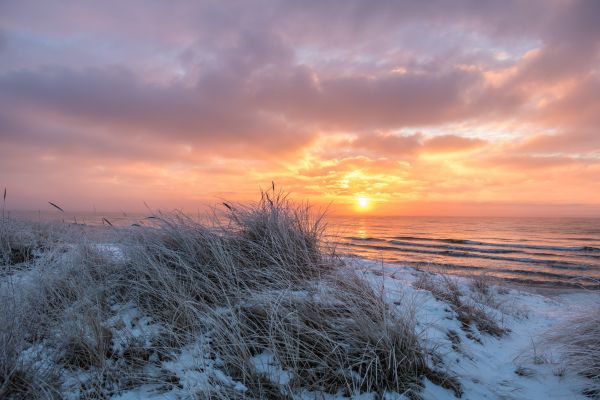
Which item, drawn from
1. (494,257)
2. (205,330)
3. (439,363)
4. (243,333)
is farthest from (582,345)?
(494,257)

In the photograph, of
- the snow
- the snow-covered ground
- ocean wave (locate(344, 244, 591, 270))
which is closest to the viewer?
the snow-covered ground

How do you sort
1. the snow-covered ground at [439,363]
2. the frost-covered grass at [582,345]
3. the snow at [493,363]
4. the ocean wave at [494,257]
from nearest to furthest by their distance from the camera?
the snow-covered ground at [439,363]
the snow at [493,363]
the frost-covered grass at [582,345]
the ocean wave at [494,257]

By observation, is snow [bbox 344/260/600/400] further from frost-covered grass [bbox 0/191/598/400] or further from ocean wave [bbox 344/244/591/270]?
ocean wave [bbox 344/244/591/270]

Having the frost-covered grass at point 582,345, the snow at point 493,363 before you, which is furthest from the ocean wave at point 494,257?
the frost-covered grass at point 582,345

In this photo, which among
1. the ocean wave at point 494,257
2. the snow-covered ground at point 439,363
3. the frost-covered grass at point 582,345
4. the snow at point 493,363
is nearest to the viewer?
the snow-covered ground at point 439,363

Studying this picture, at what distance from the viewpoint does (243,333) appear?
2.89 metres

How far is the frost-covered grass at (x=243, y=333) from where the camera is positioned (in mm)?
2400

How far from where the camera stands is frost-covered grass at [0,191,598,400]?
2400mm

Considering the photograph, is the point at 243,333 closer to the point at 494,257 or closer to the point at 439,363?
the point at 439,363

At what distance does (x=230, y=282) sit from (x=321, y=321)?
128 centimetres

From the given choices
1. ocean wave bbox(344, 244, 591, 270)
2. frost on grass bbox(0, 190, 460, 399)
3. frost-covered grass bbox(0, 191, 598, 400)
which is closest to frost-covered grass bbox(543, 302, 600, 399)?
frost-covered grass bbox(0, 191, 598, 400)

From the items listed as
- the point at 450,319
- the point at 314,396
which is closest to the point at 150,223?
the point at 314,396

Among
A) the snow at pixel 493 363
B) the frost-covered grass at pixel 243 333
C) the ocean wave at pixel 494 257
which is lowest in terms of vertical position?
the ocean wave at pixel 494 257

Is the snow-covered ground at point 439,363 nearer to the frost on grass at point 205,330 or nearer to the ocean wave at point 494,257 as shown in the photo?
the frost on grass at point 205,330
